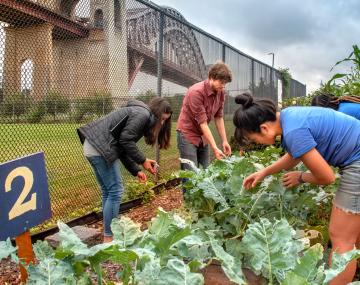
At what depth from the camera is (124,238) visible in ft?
5.12

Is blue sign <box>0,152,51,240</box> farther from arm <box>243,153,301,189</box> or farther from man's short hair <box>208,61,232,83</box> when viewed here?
man's short hair <box>208,61,232,83</box>

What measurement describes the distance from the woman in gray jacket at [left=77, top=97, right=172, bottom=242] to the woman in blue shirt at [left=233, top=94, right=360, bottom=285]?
49.7 inches

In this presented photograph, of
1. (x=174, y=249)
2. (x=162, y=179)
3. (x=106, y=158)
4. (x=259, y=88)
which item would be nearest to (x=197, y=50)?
(x=162, y=179)

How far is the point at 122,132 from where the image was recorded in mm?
3539

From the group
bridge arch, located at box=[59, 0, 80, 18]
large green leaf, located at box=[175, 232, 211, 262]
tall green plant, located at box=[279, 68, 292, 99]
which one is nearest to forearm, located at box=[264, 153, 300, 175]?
large green leaf, located at box=[175, 232, 211, 262]

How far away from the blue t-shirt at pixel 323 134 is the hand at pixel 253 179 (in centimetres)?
20

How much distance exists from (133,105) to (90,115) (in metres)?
1.34

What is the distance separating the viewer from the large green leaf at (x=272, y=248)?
59.1 inches

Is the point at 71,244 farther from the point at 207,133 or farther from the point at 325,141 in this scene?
the point at 207,133

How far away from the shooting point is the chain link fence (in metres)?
3.88

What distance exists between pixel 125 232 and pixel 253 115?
1089 mm

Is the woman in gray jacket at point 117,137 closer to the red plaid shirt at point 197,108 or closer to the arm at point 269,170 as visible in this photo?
the red plaid shirt at point 197,108

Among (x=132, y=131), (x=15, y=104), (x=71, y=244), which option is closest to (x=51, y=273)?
(x=71, y=244)

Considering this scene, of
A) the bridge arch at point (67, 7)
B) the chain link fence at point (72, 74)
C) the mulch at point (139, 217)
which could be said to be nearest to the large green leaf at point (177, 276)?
the mulch at point (139, 217)
